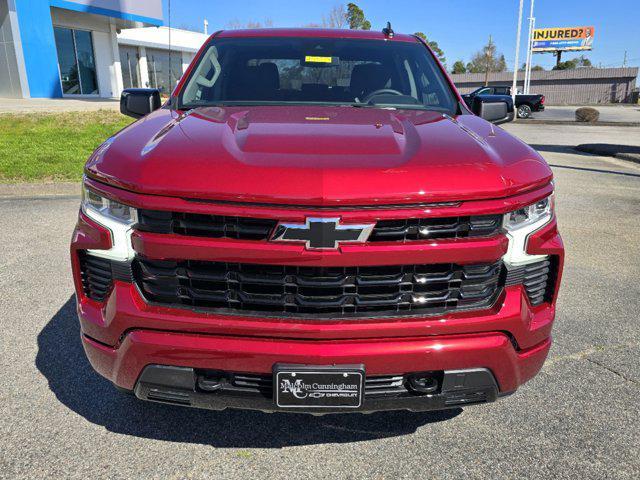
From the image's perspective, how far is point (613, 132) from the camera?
66.9 ft

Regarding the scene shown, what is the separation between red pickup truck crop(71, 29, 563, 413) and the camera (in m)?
1.80

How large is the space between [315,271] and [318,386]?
404mm

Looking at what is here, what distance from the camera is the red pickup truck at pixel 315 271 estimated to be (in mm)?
1796

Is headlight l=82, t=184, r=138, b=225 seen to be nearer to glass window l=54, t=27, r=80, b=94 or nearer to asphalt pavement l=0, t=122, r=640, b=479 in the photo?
asphalt pavement l=0, t=122, r=640, b=479

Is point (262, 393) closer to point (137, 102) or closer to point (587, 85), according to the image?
point (137, 102)

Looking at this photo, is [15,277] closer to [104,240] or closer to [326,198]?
[104,240]

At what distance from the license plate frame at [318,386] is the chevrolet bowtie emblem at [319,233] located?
0.43 meters

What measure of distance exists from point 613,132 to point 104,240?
2241cm

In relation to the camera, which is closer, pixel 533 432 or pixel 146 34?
pixel 533 432

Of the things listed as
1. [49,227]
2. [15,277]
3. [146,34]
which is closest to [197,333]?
[15,277]

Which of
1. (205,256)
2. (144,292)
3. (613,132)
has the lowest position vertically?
(613,132)

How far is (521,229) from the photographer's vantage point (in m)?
1.95

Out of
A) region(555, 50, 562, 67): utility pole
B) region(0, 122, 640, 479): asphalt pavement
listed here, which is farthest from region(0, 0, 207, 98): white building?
region(555, 50, 562, 67): utility pole

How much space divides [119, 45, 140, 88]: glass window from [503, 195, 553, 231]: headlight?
29812mm
